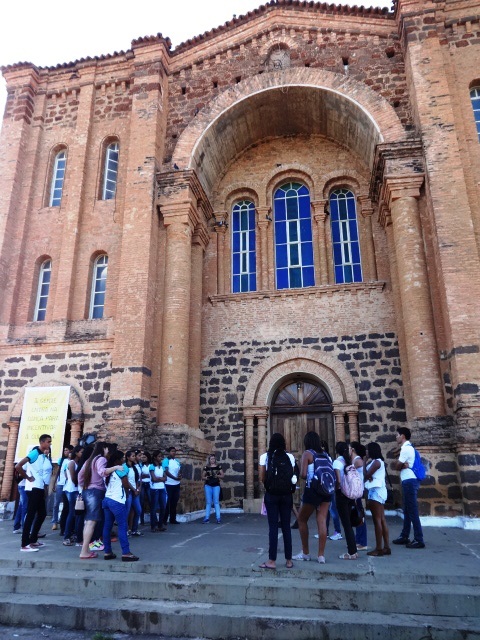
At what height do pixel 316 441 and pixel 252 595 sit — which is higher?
pixel 316 441

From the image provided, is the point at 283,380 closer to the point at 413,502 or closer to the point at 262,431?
the point at 262,431

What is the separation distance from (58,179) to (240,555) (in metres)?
13.4

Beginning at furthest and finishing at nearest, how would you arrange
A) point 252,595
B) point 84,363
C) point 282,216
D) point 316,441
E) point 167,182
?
point 282,216 < point 167,182 < point 84,363 < point 316,441 < point 252,595

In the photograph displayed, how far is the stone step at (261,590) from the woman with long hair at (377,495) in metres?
1.33

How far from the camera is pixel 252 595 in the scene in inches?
216

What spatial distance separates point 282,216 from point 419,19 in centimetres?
660

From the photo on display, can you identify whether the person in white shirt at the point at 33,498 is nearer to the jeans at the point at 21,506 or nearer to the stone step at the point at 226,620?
A: the jeans at the point at 21,506

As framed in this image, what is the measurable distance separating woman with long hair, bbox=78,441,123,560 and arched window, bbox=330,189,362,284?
9.66m

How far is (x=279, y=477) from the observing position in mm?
6117

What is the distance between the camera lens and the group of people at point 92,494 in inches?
267

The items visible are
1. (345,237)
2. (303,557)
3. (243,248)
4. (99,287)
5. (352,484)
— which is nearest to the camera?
(303,557)

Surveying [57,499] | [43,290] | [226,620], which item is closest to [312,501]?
[226,620]

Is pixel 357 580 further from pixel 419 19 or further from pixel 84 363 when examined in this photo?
pixel 419 19

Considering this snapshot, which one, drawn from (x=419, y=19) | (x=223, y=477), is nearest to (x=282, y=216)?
(x=419, y=19)
